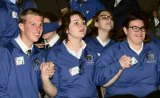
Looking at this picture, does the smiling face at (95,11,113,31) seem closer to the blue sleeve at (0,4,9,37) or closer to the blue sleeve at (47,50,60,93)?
the blue sleeve at (47,50,60,93)

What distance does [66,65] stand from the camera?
11.0 feet

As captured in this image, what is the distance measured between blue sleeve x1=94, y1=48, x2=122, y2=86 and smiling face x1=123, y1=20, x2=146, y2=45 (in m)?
0.26

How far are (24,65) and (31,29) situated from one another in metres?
0.36

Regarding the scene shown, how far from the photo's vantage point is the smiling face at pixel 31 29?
3.11m

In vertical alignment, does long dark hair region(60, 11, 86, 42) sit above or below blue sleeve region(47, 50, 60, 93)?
above

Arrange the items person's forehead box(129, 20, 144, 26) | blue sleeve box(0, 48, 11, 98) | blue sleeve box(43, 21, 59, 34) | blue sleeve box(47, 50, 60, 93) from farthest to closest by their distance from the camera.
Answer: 1. blue sleeve box(43, 21, 59, 34)
2. person's forehead box(129, 20, 144, 26)
3. blue sleeve box(47, 50, 60, 93)
4. blue sleeve box(0, 48, 11, 98)

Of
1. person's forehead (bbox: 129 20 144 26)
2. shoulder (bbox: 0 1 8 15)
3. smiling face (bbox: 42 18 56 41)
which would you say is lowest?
smiling face (bbox: 42 18 56 41)

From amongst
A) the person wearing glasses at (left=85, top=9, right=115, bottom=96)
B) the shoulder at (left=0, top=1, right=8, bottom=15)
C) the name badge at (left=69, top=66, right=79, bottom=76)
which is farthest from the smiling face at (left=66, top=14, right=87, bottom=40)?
the shoulder at (left=0, top=1, right=8, bottom=15)

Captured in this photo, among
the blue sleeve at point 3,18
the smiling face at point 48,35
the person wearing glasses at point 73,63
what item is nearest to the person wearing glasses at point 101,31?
the smiling face at point 48,35

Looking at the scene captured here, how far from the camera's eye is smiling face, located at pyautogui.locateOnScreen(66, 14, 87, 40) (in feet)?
11.2

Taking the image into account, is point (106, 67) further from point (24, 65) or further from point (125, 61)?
point (24, 65)

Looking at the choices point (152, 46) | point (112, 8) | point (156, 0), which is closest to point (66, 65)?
point (152, 46)

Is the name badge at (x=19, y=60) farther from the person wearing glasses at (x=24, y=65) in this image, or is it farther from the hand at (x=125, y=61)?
the hand at (x=125, y=61)

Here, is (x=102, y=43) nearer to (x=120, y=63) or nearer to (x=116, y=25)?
(x=116, y=25)
